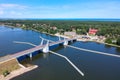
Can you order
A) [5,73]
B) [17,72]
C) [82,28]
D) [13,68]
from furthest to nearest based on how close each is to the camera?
1. [82,28]
2. [13,68]
3. [17,72]
4. [5,73]

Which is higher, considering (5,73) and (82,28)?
(82,28)

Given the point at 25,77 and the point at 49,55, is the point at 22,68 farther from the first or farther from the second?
the point at 49,55

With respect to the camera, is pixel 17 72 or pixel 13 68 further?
pixel 13 68

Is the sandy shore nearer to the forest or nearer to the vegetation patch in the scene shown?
the vegetation patch

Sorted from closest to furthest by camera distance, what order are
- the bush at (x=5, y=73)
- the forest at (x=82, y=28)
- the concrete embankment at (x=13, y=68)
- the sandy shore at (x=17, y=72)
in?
the sandy shore at (x=17, y=72)
the bush at (x=5, y=73)
the concrete embankment at (x=13, y=68)
the forest at (x=82, y=28)

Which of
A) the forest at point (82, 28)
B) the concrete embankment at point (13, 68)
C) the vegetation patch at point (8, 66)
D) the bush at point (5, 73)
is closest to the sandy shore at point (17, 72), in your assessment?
the concrete embankment at point (13, 68)

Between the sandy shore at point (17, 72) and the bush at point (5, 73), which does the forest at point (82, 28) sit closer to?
the sandy shore at point (17, 72)

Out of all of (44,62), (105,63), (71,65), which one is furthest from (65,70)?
(105,63)

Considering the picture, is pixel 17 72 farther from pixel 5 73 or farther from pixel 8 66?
pixel 8 66

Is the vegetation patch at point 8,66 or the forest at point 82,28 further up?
the forest at point 82,28

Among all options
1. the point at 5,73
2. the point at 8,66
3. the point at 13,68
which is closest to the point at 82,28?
the point at 13,68

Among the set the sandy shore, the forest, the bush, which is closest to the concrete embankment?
the sandy shore
